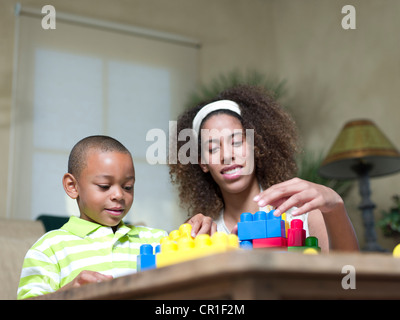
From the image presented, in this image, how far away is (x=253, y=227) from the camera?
3.27ft

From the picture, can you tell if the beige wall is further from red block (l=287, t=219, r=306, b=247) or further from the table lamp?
red block (l=287, t=219, r=306, b=247)

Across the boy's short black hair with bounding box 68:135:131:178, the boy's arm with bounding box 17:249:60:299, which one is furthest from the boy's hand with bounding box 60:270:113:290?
the boy's short black hair with bounding box 68:135:131:178

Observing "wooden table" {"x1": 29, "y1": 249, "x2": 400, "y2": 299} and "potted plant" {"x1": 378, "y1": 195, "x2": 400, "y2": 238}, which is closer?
"wooden table" {"x1": 29, "y1": 249, "x2": 400, "y2": 299}

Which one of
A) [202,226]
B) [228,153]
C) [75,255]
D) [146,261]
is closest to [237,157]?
[228,153]

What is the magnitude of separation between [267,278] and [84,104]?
120 inches

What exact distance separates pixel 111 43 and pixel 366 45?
5.42ft

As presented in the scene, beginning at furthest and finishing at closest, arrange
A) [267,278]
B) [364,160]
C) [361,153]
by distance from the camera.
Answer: [364,160] → [361,153] → [267,278]

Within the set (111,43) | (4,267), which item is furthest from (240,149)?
(111,43)

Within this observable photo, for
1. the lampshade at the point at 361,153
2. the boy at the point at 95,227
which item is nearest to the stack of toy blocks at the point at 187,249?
the boy at the point at 95,227

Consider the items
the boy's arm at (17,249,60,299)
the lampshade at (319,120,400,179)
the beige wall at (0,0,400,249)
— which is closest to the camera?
the boy's arm at (17,249,60,299)

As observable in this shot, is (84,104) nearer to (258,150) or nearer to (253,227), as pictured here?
(258,150)

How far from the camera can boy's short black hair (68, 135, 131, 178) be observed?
114 cm

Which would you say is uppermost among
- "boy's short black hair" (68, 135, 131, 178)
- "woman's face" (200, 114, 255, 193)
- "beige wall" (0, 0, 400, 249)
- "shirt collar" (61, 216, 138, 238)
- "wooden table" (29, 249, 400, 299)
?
"beige wall" (0, 0, 400, 249)

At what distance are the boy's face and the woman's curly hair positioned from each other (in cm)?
60
